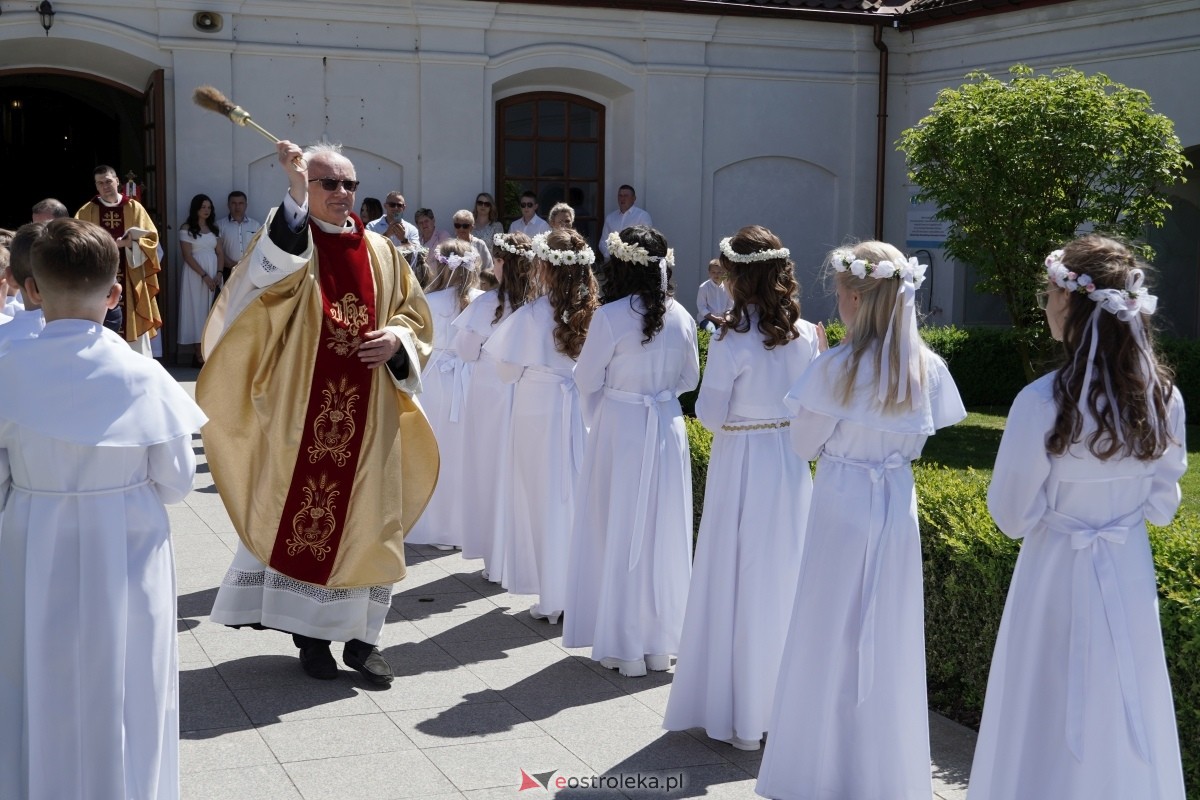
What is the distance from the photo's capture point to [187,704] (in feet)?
17.8

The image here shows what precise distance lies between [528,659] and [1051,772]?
2.93m

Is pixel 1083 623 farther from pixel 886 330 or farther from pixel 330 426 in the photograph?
pixel 330 426

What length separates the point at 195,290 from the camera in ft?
52.4

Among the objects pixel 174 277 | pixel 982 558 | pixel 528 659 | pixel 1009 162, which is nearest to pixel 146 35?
pixel 174 277

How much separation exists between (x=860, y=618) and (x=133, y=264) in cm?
881

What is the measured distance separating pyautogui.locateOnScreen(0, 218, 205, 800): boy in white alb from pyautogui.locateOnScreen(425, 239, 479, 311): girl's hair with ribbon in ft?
16.0

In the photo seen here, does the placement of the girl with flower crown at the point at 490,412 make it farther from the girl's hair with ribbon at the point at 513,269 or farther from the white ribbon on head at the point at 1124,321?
the white ribbon on head at the point at 1124,321

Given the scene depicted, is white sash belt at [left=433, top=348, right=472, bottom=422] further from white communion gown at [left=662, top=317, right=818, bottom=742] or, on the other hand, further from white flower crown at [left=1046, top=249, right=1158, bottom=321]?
white flower crown at [left=1046, top=249, right=1158, bottom=321]

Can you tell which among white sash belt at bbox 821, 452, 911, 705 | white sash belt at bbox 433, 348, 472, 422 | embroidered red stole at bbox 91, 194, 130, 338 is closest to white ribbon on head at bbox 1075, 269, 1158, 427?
white sash belt at bbox 821, 452, 911, 705

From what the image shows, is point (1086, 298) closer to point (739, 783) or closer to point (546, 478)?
point (739, 783)

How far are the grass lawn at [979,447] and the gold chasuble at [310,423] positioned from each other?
547 cm

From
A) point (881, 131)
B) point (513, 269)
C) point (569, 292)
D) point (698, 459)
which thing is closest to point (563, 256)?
point (569, 292)

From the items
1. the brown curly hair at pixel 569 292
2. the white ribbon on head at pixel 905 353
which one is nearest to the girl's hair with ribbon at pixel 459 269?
the brown curly hair at pixel 569 292

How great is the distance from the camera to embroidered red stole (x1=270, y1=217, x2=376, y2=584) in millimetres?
5703
